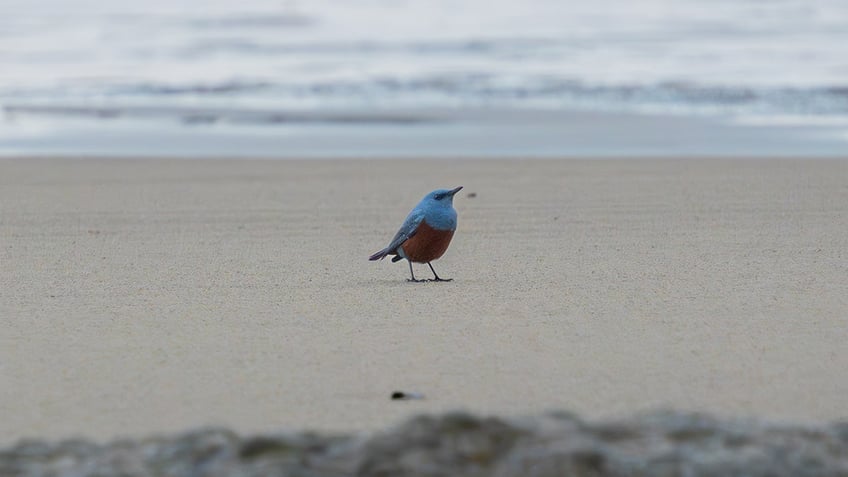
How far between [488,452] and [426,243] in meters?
3.54

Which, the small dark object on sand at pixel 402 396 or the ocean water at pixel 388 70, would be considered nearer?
the small dark object on sand at pixel 402 396

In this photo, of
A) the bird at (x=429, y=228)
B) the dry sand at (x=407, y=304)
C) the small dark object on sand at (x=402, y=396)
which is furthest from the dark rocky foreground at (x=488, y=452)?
the bird at (x=429, y=228)

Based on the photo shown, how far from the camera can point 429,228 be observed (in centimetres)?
Result: 726

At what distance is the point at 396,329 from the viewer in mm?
6133

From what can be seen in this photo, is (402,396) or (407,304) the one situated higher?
(402,396)

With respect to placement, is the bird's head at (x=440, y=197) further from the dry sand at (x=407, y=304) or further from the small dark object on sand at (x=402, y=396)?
the small dark object on sand at (x=402, y=396)

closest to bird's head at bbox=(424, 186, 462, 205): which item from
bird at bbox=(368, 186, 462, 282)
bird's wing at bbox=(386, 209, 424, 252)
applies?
bird at bbox=(368, 186, 462, 282)

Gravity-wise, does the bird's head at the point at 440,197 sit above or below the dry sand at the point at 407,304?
above

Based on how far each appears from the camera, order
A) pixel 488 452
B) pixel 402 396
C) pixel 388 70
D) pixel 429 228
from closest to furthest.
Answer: pixel 488 452 → pixel 402 396 → pixel 429 228 → pixel 388 70

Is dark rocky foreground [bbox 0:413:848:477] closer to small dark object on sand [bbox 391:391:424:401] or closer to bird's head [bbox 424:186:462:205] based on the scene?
small dark object on sand [bbox 391:391:424:401]

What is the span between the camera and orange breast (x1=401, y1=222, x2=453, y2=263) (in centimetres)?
728

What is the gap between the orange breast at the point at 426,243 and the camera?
7277 mm

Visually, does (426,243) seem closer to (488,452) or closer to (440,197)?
(440,197)

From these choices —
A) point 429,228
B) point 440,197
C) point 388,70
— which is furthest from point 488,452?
point 388,70
